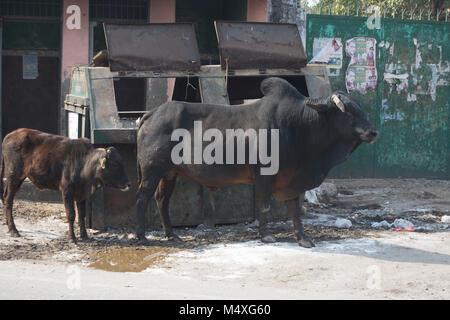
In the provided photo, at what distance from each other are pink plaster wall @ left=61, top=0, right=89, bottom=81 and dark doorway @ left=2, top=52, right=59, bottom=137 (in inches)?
42.3

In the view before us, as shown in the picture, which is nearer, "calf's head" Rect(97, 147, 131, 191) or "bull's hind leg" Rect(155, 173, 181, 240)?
"calf's head" Rect(97, 147, 131, 191)

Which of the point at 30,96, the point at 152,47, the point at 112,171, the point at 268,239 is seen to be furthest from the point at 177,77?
the point at 30,96

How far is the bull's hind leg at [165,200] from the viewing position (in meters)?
9.15

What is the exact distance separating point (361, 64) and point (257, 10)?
2164mm

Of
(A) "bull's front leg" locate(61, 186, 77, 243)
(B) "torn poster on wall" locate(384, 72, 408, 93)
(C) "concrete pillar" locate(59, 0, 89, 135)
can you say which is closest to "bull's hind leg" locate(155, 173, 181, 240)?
(A) "bull's front leg" locate(61, 186, 77, 243)

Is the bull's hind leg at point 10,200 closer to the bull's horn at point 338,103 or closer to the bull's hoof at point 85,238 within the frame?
the bull's hoof at point 85,238

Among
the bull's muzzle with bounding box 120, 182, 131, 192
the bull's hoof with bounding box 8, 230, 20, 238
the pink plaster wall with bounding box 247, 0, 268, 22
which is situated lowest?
the bull's hoof with bounding box 8, 230, 20, 238

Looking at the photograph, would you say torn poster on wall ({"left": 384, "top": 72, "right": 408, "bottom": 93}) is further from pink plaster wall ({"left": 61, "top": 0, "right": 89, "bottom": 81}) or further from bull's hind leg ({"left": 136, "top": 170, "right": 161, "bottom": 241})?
bull's hind leg ({"left": 136, "top": 170, "right": 161, "bottom": 241})

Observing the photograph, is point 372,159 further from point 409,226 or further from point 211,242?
point 211,242

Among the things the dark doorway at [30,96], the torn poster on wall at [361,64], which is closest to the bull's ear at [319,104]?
the torn poster on wall at [361,64]

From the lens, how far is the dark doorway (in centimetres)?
1406

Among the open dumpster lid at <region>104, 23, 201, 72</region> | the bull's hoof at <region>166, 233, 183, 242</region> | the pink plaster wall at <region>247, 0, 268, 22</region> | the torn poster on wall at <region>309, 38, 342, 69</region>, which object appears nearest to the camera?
the bull's hoof at <region>166, 233, 183, 242</region>

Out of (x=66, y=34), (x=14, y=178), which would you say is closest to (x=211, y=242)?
(x=14, y=178)

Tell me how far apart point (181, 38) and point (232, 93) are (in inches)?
73.8
